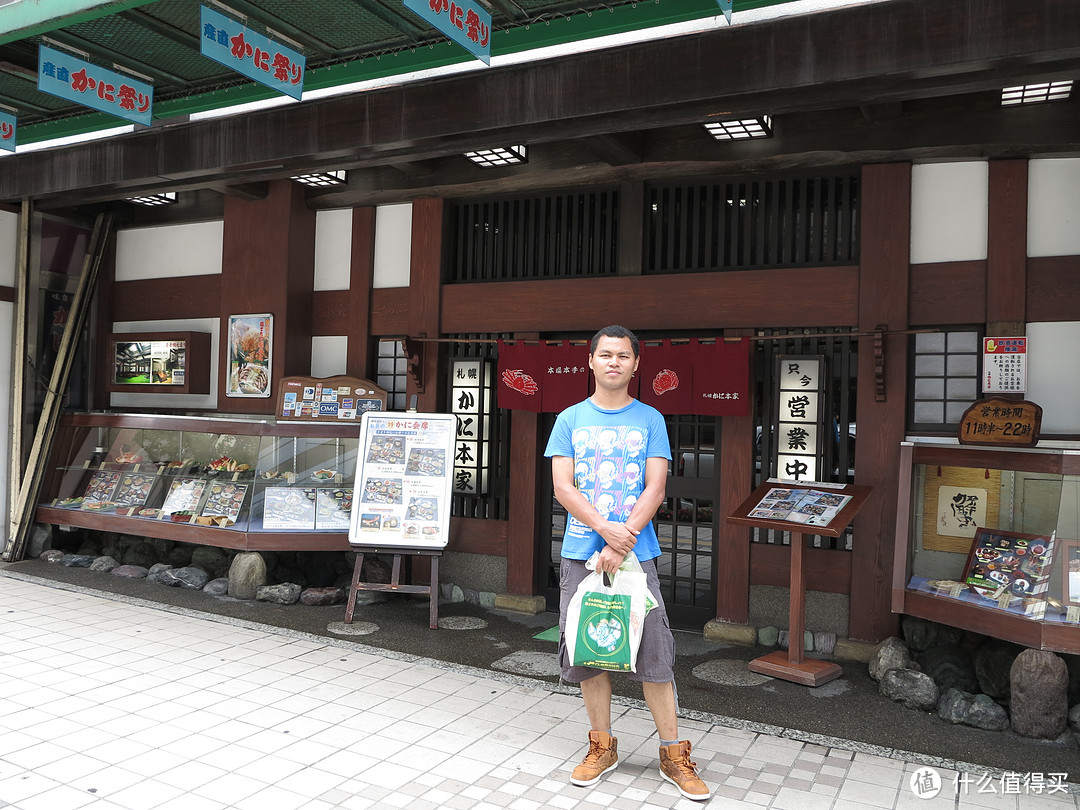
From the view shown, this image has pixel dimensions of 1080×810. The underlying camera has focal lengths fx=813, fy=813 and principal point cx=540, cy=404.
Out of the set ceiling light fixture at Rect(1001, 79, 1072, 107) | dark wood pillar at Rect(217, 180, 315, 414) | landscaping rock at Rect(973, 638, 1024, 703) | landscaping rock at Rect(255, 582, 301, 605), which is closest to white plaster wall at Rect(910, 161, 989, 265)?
ceiling light fixture at Rect(1001, 79, 1072, 107)

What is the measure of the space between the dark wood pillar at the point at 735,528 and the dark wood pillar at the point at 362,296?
13.1ft

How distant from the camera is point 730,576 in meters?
7.37

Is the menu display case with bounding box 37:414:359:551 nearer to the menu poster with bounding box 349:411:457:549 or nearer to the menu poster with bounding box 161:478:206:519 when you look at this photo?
the menu poster with bounding box 161:478:206:519

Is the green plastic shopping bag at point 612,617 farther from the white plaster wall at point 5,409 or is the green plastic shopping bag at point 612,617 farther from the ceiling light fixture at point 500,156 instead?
the white plaster wall at point 5,409

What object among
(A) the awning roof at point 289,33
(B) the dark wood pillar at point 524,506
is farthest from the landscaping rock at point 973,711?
(A) the awning roof at point 289,33

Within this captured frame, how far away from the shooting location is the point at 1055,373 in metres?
6.30

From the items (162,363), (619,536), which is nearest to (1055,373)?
(619,536)

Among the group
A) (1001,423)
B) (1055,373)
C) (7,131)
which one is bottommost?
(1001,423)

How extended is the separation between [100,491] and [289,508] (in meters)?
3.05

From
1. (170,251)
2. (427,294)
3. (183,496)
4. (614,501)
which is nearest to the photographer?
(614,501)

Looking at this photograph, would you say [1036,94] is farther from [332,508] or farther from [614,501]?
[332,508]

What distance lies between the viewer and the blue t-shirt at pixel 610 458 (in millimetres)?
4359

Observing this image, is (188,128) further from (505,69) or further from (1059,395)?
(1059,395)

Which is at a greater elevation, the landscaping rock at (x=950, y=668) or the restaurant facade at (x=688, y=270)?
the restaurant facade at (x=688, y=270)
